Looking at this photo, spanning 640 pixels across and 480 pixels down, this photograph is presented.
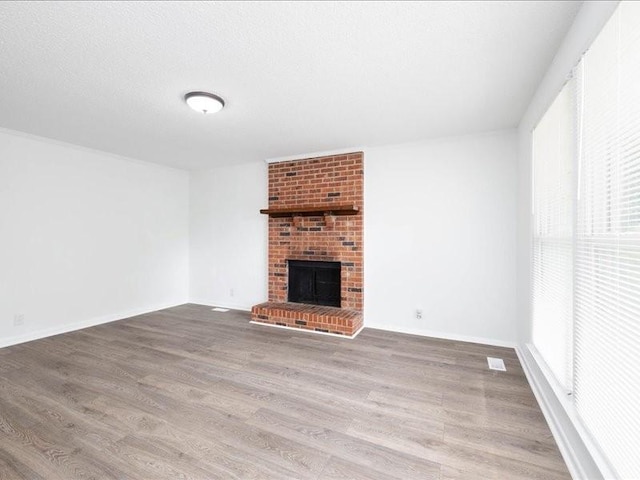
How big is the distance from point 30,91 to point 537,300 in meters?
4.55

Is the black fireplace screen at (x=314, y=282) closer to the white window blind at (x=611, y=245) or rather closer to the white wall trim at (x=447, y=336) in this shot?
the white wall trim at (x=447, y=336)

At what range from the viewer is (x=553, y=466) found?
1.58m

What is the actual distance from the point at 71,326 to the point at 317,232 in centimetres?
351

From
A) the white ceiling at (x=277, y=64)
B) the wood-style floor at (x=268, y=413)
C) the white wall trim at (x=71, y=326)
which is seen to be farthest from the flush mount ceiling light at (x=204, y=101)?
the white wall trim at (x=71, y=326)

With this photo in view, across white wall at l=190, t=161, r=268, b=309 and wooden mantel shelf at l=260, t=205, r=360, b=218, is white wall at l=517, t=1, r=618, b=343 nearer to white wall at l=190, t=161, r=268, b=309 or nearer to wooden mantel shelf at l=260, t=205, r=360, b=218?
wooden mantel shelf at l=260, t=205, r=360, b=218

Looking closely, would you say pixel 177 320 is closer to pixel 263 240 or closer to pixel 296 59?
pixel 263 240

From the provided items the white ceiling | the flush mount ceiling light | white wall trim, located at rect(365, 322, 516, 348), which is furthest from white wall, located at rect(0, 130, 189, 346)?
white wall trim, located at rect(365, 322, 516, 348)

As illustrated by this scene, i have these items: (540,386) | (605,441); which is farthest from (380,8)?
(540,386)

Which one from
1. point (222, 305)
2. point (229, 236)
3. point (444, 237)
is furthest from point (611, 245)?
point (222, 305)

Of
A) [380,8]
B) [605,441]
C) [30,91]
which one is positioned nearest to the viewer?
[605,441]

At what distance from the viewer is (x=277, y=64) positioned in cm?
204

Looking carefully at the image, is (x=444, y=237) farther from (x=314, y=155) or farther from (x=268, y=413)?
(x=268, y=413)

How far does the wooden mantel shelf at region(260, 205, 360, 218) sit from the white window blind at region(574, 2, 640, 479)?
2520mm

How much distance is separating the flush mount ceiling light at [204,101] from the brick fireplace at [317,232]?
1826mm
